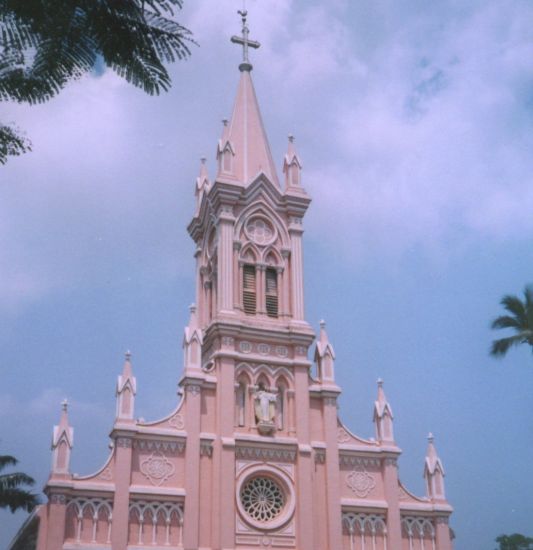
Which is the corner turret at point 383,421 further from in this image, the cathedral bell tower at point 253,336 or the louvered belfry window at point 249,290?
the louvered belfry window at point 249,290

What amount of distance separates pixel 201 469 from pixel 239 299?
6598mm

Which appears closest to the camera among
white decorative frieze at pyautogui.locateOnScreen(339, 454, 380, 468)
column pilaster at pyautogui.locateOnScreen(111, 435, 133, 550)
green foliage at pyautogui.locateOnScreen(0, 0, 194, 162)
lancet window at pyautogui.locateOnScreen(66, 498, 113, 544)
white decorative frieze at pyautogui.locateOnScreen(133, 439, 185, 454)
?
green foliage at pyautogui.locateOnScreen(0, 0, 194, 162)

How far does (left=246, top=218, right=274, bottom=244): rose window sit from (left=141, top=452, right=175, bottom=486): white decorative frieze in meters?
9.34

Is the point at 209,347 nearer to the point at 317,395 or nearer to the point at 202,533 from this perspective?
the point at 317,395

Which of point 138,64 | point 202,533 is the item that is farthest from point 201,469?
point 138,64

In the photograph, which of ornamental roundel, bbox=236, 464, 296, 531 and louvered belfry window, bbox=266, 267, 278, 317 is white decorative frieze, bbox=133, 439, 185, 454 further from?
louvered belfry window, bbox=266, 267, 278, 317

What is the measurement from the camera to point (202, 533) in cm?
2644

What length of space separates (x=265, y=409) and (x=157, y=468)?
4303 mm

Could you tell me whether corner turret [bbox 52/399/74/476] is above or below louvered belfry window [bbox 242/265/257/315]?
below

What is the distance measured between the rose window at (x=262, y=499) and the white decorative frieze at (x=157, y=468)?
265cm

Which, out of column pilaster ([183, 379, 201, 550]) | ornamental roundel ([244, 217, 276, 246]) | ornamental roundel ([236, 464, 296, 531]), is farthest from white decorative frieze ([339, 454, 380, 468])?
ornamental roundel ([244, 217, 276, 246])

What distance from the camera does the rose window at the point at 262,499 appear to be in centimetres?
2769

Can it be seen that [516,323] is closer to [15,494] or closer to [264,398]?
[264,398]

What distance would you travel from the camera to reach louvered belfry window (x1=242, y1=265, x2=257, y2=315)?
31069 mm
